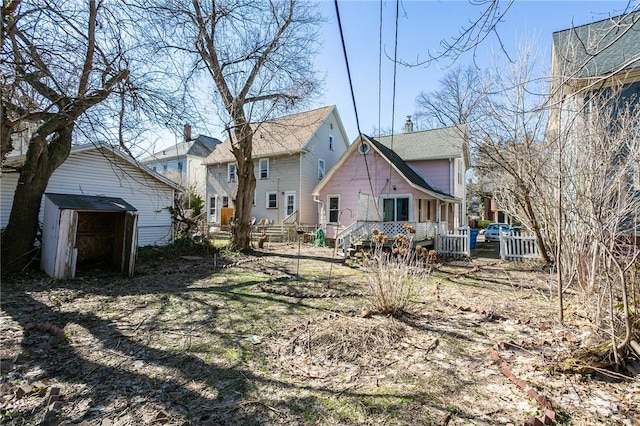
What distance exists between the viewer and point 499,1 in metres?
3.31

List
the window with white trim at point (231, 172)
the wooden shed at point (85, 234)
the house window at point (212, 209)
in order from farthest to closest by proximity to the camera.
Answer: the house window at point (212, 209)
the window with white trim at point (231, 172)
the wooden shed at point (85, 234)

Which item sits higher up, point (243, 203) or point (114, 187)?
point (114, 187)

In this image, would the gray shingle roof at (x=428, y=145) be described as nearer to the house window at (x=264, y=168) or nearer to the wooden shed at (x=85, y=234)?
the house window at (x=264, y=168)

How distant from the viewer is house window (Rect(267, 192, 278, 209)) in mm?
Result: 22062

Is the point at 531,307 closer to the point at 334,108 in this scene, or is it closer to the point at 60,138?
the point at 60,138

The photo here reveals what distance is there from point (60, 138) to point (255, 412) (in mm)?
9801

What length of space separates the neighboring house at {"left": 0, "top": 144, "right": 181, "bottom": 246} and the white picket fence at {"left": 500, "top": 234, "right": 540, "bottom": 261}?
1269 centimetres

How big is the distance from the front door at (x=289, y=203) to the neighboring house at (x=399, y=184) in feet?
8.95

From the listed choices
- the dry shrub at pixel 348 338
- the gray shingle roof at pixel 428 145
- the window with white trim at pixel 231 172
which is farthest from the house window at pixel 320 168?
the dry shrub at pixel 348 338

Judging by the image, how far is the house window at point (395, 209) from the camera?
15.8m

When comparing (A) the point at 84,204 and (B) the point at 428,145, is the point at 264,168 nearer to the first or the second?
(B) the point at 428,145

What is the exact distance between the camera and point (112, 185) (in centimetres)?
1223

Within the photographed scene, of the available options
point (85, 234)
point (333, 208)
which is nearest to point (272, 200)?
point (333, 208)

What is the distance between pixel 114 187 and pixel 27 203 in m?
3.87
